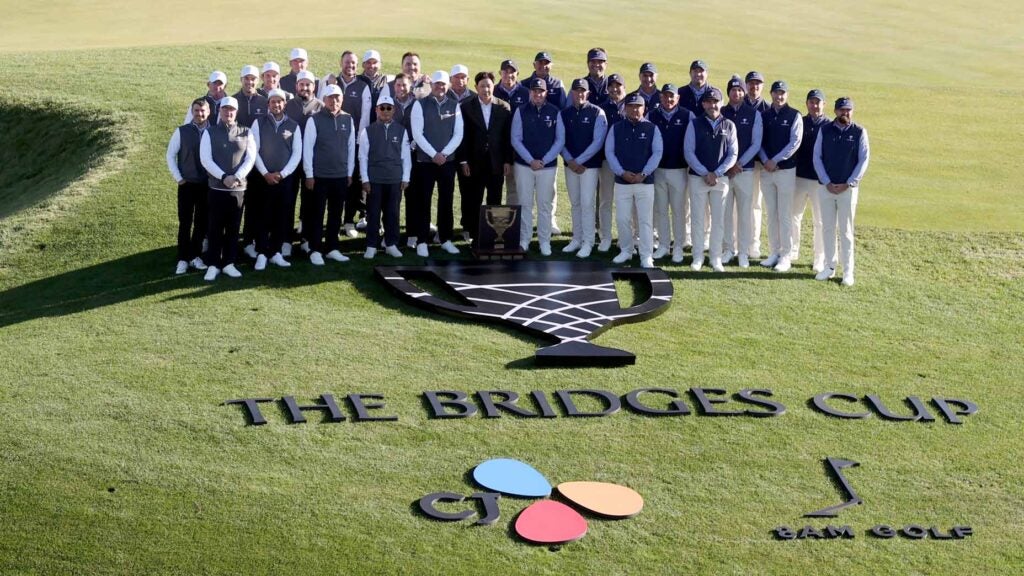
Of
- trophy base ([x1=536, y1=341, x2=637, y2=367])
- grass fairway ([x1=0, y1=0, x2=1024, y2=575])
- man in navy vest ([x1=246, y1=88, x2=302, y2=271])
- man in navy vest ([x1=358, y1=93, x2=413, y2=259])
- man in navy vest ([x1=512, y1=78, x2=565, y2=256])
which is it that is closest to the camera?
grass fairway ([x1=0, y1=0, x2=1024, y2=575])

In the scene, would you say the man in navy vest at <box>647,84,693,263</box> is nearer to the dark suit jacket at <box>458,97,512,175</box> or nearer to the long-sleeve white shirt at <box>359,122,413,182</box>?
the dark suit jacket at <box>458,97,512,175</box>

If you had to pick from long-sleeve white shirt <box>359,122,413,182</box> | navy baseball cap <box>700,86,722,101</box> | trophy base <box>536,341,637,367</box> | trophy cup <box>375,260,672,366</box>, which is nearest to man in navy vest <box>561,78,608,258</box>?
trophy cup <box>375,260,672,366</box>

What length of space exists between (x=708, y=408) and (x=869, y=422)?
4.63 ft

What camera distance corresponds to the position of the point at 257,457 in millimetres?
10500

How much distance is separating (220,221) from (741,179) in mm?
6164

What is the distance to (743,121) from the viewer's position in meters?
15.8

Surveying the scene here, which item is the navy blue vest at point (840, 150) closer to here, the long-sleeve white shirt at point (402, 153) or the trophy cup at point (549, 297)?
the trophy cup at point (549, 297)

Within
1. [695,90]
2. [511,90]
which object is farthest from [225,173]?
[695,90]

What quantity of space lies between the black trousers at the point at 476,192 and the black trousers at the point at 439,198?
0.99 ft

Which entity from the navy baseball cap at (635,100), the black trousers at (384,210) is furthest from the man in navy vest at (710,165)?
the black trousers at (384,210)

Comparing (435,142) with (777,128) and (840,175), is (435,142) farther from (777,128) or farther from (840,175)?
(840,175)

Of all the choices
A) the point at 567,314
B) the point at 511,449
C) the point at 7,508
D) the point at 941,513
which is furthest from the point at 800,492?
the point at 7,508

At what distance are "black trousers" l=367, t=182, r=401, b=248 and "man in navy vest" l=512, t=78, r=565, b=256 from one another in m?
1.53

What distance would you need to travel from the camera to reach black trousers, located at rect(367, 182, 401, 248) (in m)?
15.8
